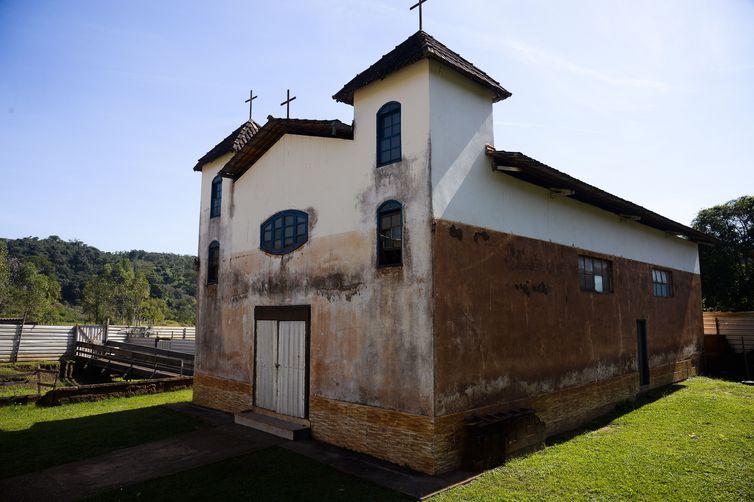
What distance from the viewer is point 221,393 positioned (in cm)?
1263

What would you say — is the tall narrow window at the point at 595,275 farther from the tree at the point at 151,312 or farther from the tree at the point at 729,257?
the tree at the point at 151,312

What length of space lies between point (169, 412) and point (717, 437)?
43.5ft

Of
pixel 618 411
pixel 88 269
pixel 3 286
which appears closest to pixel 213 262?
pixel 618 411

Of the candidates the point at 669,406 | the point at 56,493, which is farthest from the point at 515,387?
the point at 56,493

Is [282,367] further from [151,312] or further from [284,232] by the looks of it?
[151,312]

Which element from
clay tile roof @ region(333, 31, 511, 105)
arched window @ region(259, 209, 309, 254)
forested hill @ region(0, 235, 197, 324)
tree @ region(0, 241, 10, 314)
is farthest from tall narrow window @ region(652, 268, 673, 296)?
forested hill @ region(0, 235, 197, 324)

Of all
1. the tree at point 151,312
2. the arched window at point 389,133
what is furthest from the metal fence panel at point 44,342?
the tree at point 151,312

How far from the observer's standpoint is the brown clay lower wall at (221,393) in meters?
11.7

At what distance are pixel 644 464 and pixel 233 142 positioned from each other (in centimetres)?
1257

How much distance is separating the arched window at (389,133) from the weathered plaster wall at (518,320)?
1.84 m

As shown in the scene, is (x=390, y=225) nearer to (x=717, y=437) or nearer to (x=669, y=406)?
(x=717, y=437)

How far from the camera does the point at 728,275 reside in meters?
26.0

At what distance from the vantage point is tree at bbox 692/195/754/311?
85.7 ft

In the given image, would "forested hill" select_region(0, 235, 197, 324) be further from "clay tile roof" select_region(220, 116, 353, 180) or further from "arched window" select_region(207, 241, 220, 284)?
"clay tile roof" select_region(220, 116, 353, 180)
